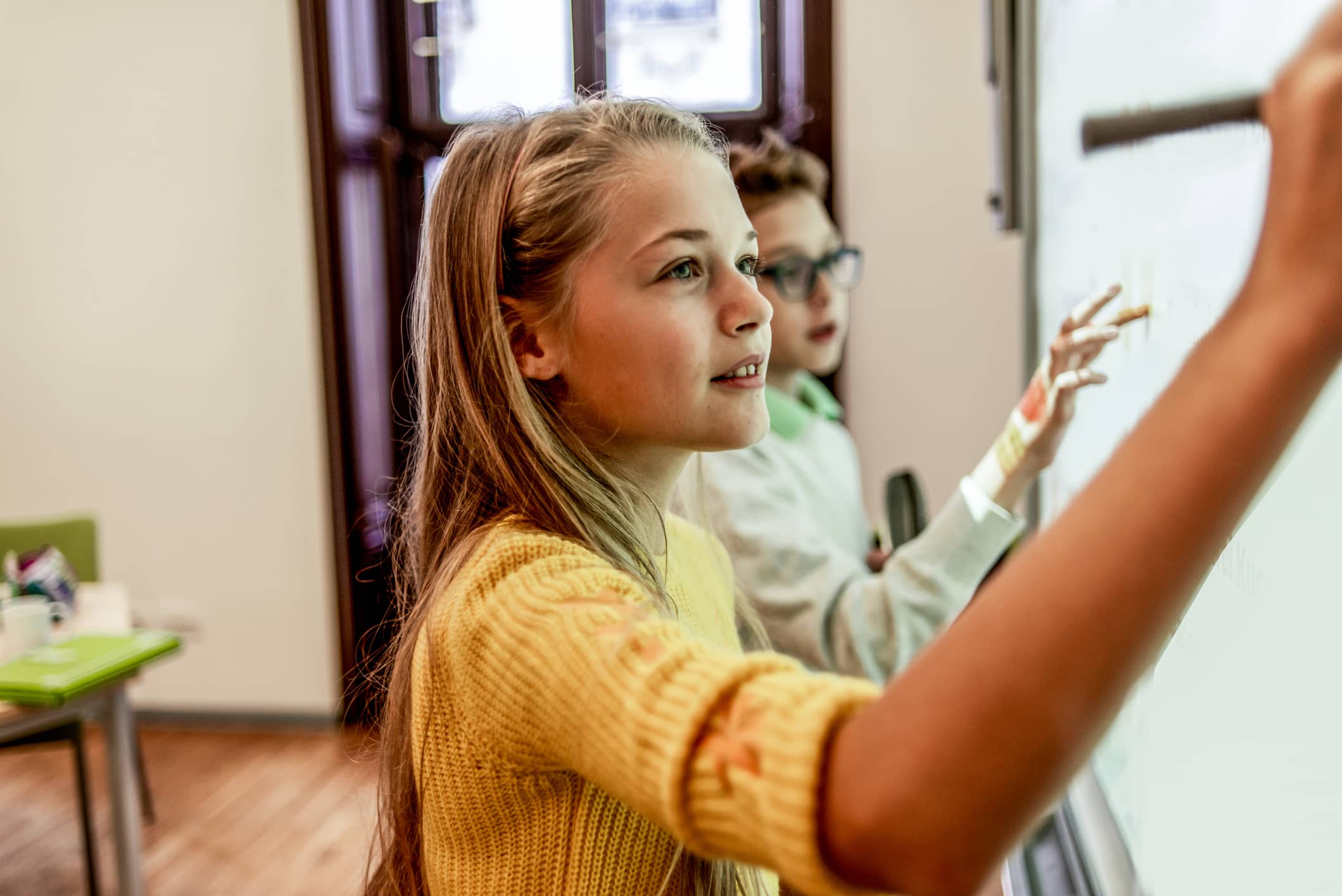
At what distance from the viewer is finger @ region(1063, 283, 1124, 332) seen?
3.18ft

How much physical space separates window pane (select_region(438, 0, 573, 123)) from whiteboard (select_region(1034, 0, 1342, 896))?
2367 millimetres

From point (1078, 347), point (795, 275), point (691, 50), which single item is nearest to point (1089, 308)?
point (1078, 347)

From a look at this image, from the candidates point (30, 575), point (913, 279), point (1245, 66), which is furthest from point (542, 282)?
point (913, 279)

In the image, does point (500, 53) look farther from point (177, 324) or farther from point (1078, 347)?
point (1078, 347)

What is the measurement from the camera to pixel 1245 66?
0.69m

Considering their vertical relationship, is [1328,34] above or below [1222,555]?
above

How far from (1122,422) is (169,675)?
3.46m

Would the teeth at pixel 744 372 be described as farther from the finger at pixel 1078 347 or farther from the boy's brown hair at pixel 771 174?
the boy's brown hair at pixel 771 174

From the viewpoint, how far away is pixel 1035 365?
71.7 inches

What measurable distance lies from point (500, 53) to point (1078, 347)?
2.76 m

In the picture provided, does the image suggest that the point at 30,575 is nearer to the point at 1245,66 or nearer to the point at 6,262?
the point at 6,262

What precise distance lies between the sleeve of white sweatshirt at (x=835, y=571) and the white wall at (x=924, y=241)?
5.33ft

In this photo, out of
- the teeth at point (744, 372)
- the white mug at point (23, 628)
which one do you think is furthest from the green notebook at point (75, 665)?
the teeth at point (744, 372)

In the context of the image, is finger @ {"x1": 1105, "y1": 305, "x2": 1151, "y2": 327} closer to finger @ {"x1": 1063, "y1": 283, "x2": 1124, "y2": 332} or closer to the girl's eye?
finger @ {"x1": 1063, "y1": 283, "x2": 1124, "y2": 332}
